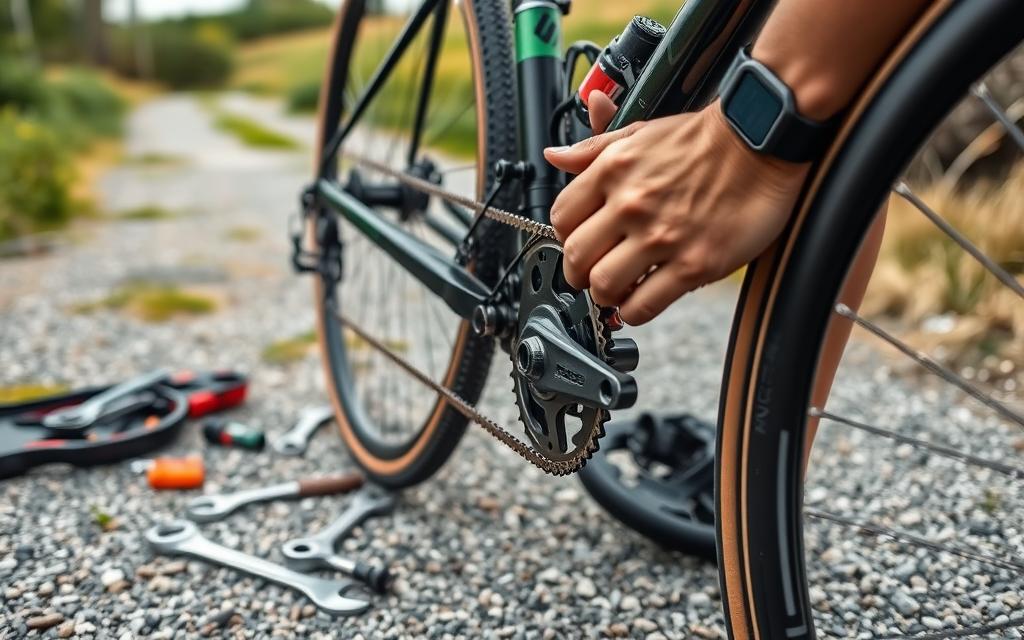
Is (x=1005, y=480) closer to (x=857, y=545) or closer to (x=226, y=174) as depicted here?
(x=857, y=545)

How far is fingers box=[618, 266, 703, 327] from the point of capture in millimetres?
913

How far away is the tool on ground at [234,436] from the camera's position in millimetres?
2211

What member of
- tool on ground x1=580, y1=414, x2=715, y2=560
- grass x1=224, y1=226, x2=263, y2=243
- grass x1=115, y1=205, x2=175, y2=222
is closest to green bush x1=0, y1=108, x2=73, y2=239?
grass x1=115, y1=205, x2=175, y2=222

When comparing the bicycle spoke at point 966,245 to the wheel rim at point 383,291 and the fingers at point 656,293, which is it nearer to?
the fingers at point 656,293

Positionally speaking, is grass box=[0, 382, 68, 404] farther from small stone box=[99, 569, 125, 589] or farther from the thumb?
the thumb

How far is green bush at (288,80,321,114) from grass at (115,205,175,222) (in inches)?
482

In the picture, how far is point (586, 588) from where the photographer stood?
1.62 metres

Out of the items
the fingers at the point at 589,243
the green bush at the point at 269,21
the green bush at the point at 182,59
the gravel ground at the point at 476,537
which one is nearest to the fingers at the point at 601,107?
the fingers at the point at 589,243

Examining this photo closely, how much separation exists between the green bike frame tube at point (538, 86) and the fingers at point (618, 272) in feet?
1.41

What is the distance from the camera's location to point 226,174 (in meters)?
8.17

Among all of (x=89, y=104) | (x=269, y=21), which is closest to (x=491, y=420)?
(x=89, y=104)

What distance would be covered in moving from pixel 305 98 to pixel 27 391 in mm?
16070

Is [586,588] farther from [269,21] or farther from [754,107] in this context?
[269,21]

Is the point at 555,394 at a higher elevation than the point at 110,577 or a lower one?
higher
